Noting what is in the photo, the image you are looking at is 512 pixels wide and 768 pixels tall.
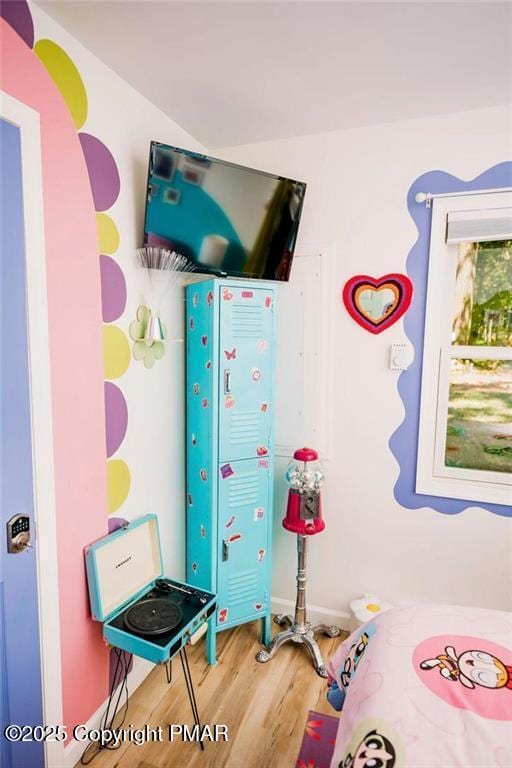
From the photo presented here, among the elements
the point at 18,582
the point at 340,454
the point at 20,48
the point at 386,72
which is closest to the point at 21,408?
the point at 18,582

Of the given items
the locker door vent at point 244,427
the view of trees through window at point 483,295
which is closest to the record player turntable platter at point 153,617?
the locker door vent at point 244,427

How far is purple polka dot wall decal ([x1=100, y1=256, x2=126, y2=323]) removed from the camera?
161 cm

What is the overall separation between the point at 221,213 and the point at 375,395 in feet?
3.82

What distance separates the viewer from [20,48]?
1.22 meters

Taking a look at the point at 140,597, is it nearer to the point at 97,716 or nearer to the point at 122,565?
the point at 122,565

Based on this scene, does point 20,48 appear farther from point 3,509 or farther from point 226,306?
point 3,509

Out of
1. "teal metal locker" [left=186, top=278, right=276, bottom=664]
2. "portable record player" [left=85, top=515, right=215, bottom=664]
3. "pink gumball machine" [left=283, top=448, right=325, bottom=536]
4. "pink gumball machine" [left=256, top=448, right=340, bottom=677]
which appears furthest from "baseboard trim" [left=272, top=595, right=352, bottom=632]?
"portable record player" [left=85, top=515, right=215, bottom=664]

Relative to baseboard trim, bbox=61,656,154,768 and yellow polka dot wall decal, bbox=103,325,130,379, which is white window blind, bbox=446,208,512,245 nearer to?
yellow polka dot wall decal, bbox=103,325,130,379

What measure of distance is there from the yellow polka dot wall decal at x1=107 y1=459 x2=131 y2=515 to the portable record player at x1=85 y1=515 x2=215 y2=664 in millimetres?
115

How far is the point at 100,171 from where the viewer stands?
61.9 inches

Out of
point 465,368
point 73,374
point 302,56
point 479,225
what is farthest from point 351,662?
point 302,56

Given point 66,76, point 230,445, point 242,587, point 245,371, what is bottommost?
point 242,587

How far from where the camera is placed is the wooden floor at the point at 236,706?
5.13 feet

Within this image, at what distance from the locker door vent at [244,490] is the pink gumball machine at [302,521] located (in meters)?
0.18
